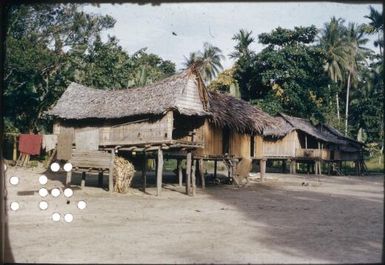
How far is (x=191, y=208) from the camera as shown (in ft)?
43.6

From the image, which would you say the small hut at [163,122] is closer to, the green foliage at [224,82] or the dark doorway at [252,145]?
the dark doorway at [252,145]

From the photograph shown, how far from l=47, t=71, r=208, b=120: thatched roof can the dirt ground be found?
11.5 ft

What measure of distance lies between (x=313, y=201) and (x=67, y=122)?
474 inches

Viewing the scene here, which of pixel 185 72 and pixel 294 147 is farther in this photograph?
pixel 294 147

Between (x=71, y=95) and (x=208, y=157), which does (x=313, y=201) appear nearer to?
(x=208, y=157)

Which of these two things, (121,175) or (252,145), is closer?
(121,175)

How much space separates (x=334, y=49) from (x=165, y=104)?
26892 mm

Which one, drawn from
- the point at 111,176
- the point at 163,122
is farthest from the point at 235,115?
the point at 111,176

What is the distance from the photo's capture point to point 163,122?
16062 millimetres

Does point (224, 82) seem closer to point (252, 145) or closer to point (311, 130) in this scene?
point (311, 130)

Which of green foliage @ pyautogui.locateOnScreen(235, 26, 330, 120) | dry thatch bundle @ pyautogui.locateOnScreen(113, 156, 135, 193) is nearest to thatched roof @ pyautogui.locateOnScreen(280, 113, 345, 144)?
green foliage @ pyautogui.locateOnScreen(235, 26, 330, 120)

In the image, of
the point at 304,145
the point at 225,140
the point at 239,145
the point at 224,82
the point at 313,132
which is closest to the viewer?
the point at 225,140

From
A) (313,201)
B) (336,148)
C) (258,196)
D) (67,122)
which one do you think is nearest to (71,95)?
(67,122)

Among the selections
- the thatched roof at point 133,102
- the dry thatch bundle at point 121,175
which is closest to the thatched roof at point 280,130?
the thatched roof at point 133,102
